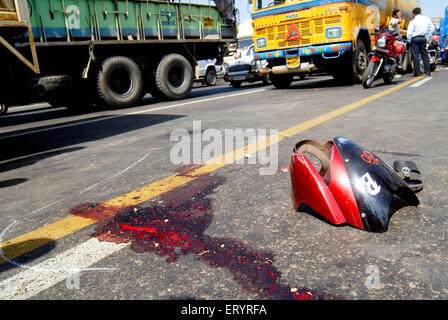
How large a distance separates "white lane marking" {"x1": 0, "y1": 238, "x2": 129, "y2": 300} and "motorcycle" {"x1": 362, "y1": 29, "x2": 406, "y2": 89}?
810 centimetres

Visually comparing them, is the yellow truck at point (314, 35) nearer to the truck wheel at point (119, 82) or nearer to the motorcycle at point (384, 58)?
the motorcycle at point (384, 58)

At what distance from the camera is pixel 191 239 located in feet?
6.03

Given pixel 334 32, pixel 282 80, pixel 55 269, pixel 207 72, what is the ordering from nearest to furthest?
1. pixel 55 269
2. pixel 334 32
3. pixel 282 80
4. pixel 207 72

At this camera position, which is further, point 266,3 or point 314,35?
point 266,3

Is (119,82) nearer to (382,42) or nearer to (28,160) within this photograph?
(28,160)

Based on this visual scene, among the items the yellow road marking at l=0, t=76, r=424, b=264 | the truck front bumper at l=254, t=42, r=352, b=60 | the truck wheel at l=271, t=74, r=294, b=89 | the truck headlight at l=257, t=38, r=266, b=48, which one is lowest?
the yellow road marking at l=0, t=76, r=424, b=264

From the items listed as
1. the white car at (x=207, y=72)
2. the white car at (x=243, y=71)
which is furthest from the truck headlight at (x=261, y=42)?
the white car at (x=207, y=72)

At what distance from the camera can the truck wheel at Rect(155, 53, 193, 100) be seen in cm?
958

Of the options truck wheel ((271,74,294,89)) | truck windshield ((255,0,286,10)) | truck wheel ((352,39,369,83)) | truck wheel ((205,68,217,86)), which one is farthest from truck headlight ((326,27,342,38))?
truck wheel ((205,68,217,86))

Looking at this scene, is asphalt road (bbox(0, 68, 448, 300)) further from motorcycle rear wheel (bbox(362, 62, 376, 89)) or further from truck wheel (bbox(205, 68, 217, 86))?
truck wheel (bbox(205, 68, 217, 86))

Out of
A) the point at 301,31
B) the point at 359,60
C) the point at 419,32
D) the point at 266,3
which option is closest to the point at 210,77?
the point at 266,3

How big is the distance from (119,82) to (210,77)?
853 centimetres

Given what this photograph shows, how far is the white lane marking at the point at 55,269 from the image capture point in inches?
58.7
